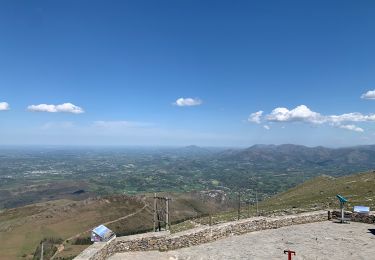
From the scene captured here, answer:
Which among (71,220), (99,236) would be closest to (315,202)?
(99,236)

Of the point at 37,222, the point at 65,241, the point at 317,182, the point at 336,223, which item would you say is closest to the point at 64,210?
the point at 37,222

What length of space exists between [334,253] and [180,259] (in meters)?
Result: 8.93

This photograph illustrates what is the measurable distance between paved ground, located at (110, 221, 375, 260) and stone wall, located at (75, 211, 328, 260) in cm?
48

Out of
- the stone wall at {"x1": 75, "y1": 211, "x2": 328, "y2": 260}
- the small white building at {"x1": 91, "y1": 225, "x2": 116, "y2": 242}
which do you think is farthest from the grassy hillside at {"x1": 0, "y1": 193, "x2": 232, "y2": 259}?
the small white building at {"x1": 91, "y1": 225, "x2": 116, "y2": 242}

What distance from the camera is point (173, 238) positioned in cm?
2206

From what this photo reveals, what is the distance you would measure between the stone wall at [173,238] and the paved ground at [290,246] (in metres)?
0.48

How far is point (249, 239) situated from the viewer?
2447cm

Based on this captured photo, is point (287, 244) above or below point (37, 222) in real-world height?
above

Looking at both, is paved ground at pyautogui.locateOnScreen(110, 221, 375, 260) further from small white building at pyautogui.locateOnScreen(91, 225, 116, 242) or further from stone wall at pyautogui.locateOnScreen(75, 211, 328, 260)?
small white building at pyautogui.locateOnScreen(91, 225, 116, 242)

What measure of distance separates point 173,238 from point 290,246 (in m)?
7.30

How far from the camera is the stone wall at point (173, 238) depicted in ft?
64.0

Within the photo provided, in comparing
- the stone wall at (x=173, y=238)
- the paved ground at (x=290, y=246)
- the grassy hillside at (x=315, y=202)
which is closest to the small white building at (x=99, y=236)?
the stone wall at (x=173, y=238)

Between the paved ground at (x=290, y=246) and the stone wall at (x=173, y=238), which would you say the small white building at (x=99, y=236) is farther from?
the paved ground at (x=290, y=246)

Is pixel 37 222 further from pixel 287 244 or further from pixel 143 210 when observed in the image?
pixel 287 244
